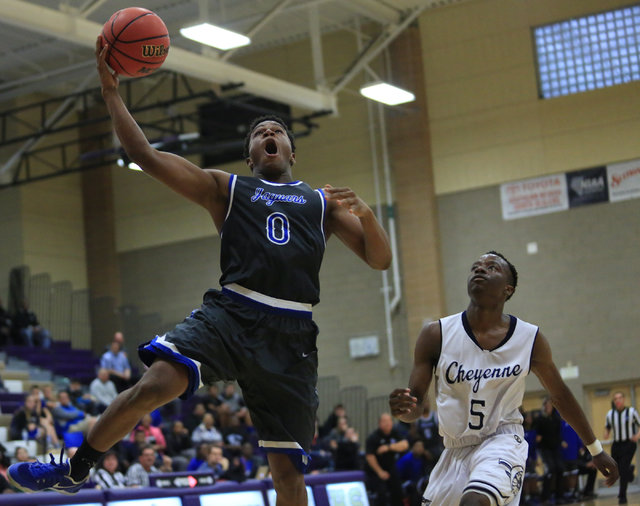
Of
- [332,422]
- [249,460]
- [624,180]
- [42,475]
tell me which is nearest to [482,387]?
[42,475]

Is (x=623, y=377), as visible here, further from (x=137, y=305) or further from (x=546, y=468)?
(x=137, y=305)

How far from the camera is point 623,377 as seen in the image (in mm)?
19375

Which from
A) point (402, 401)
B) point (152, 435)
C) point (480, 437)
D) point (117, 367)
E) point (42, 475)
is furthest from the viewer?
point (117, 367)

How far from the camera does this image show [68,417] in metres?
16.0

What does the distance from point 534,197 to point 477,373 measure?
15239 mm

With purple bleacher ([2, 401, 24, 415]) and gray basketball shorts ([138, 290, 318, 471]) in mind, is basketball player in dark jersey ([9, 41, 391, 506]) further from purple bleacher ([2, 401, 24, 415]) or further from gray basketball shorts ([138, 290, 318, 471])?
purple bleacher ([2, 401, 24, 415])

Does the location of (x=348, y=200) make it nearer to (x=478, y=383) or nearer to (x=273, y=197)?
(x=273, y=197)

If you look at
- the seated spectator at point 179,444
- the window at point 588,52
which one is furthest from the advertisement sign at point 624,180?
the seated spectator at point 179,444

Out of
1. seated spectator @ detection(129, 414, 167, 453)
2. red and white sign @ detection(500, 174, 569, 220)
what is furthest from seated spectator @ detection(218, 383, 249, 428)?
red and white sign @ detection(500, 174, 569, 220)

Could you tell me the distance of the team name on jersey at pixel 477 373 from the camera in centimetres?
557

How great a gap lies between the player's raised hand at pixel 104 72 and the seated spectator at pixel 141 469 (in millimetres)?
8609

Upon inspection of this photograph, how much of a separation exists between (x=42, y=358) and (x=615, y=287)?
472 inches

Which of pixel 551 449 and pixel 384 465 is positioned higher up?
pixel 384 465

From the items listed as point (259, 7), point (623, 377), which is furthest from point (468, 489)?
point (259, 7)
